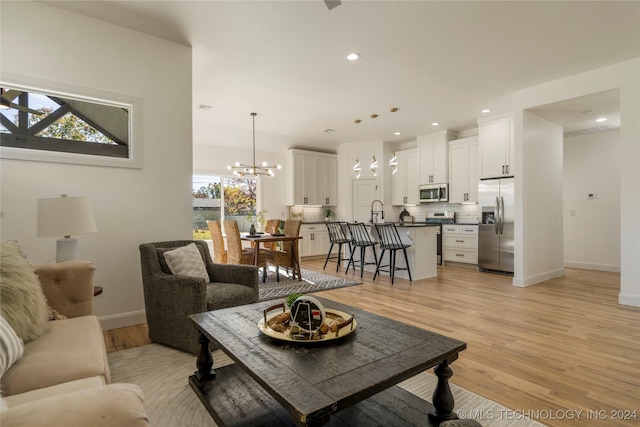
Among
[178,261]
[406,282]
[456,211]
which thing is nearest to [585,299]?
[406,282]

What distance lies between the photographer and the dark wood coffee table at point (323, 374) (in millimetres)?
1138

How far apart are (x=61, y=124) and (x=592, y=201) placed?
8155 mm

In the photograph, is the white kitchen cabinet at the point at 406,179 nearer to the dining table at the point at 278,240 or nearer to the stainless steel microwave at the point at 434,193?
the stainless steel microwave at the point at 434,193

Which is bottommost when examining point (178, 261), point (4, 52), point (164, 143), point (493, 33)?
point (178, 261)

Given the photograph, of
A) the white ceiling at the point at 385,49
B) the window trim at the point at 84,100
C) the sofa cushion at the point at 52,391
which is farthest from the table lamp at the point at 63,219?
the white ceiling at the point at 385,49

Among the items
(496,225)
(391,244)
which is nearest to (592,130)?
(496,225)

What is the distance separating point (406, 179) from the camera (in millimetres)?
7715

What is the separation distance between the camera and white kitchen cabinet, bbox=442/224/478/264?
6238 millimetres

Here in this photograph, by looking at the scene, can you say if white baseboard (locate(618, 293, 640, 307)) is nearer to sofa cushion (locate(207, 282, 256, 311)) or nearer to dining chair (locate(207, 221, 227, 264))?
sofa cushion (locate(207, 282, 256, 311))

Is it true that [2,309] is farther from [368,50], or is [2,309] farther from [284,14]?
[368,50]

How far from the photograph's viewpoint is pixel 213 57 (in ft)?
12.2

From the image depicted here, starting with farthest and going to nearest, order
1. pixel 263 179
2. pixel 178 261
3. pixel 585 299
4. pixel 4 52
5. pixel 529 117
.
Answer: pixel 263 179
pixel 529 117
pixel 585 299
pixel 178 261
pixel 4 52

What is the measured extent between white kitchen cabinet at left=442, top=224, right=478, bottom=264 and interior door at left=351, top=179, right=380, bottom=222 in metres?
1.86

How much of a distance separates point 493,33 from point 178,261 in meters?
3.69
